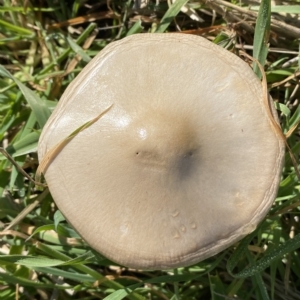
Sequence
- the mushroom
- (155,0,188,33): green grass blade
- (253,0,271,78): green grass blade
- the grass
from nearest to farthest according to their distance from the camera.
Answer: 1. the mushroom
2. (253,0,271,78): green grass blade
3. the grass
4. (155,0,188,33): green grass blade

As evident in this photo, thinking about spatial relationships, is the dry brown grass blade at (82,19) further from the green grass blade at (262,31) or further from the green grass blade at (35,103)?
the green grass blade at (262,31)

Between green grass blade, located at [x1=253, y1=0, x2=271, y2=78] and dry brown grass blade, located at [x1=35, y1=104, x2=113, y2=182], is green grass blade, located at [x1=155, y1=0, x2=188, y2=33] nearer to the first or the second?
green grass blade, located at [x1=253, y1=0, x2=271, y2=78]

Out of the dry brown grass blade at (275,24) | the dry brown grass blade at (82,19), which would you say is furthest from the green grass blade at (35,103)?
the dry brown grass blade at (275,24)

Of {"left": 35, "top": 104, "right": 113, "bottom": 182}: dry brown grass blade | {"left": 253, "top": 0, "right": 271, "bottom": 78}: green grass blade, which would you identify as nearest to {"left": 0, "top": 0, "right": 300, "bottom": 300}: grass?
{"left": 253, "top": 0, "right": 271, "bottom": 78}: green grass blade

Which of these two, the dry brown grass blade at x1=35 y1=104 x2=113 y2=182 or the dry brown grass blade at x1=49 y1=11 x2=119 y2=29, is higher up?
the dry brown grass blade at x1=49 y1=11 x2=119 y2=29

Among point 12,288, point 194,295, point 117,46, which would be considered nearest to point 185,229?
point 117,46

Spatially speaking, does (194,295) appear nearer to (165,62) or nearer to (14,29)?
(165,62)

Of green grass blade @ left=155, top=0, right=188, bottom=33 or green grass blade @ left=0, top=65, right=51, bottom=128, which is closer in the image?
green grass blade @ left=0, top=65, right=51, bottom=128
